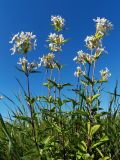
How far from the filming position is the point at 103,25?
Answer: 246 inches

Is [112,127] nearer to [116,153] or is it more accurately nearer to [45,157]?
[116,153]

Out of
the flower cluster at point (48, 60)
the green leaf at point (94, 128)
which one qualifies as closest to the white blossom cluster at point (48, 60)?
the flower cluster at point (48, 60)

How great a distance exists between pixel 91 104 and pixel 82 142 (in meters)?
0.67

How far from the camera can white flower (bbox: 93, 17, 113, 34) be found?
6.22m

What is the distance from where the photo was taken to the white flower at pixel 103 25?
6218mm

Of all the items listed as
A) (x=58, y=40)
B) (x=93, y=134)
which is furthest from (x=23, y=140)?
(x=58, y=40)

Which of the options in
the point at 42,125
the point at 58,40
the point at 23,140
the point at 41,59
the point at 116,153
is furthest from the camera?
the point at 41,59

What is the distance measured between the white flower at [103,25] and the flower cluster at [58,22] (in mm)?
787

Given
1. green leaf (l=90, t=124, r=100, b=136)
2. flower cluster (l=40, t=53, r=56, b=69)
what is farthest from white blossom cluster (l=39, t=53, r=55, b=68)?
green leaf (l=90, t=124, r=100, b=136)

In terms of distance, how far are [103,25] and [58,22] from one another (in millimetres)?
1060

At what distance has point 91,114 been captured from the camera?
5.29 meters

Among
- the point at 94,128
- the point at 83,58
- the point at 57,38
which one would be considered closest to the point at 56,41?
the point at 57,38

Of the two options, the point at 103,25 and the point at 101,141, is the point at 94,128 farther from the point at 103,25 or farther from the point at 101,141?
the point at 103,25

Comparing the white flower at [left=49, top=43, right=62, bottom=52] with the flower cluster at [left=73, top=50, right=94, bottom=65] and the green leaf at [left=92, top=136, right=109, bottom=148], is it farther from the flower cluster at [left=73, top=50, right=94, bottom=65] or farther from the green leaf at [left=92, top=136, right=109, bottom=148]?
the green leaf at [left=92, top=136, right=109, bottom=148]
